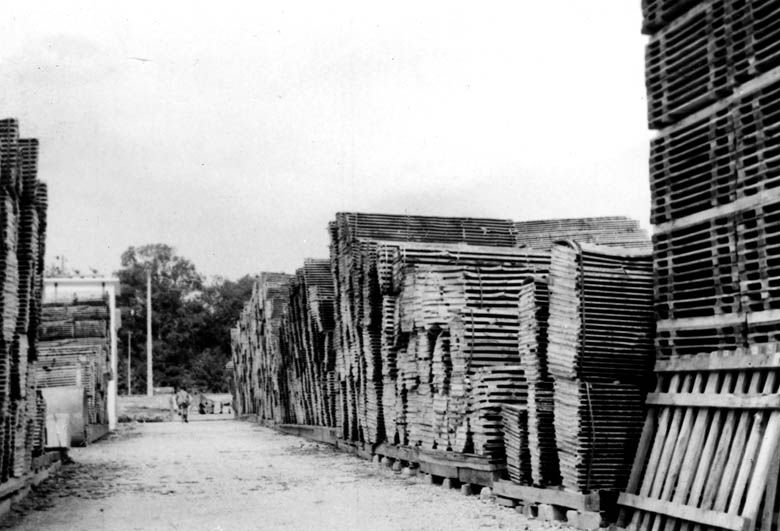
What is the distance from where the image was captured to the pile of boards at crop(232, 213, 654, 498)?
9.70m

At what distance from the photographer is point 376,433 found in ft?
56.7

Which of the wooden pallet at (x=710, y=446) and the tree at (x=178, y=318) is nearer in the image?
the wooden pallet at (x=710, y=446)

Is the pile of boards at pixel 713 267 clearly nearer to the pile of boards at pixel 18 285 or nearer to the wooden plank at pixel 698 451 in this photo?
the wooden plank at pixel 698 451

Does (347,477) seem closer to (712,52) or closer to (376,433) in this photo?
(376,433)

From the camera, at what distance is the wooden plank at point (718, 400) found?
24.5 ft

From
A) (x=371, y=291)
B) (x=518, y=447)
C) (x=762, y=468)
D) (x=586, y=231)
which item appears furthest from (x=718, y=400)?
(x=586, y=231)

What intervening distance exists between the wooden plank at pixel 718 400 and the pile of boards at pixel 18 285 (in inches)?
306

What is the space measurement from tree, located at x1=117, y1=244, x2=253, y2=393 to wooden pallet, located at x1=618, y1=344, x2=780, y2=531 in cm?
6583

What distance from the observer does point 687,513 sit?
800cm

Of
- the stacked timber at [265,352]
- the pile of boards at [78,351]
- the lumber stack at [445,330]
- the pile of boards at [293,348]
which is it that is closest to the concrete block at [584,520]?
the lumber stack at [445,330]

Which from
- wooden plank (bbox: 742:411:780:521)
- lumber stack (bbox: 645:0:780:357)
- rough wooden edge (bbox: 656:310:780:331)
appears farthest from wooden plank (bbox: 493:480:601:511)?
wooden plank (bbox: 742:411:780:521)

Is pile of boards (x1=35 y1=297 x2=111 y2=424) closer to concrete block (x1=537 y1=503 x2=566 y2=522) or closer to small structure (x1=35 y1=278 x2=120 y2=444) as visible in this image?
small structure (x1=35 y1=278 x2=120 y2=444)

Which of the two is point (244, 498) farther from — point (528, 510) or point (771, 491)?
point (771, 491)

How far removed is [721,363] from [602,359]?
1.65 meters
